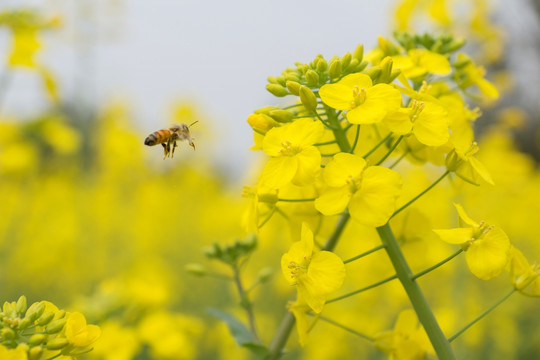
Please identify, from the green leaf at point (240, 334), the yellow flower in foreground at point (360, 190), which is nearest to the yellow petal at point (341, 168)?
the yellow flower in foreground at point (360, 190)

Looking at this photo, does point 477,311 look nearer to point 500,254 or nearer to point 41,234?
point 500,254

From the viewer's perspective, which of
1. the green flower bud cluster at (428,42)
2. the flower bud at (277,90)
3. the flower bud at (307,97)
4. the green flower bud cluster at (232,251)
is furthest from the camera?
the green flower bud cluster at (232,251)

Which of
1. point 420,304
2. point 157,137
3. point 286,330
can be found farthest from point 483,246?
point 157,137

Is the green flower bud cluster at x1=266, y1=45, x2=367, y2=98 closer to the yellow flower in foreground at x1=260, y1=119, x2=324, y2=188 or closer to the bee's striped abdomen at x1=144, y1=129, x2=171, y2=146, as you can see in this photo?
the yellow flower in foreground at x1=260, y1=119, x2=324, y2=188

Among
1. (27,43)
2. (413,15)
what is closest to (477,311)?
(413,15)

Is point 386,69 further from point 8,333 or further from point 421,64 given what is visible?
point 8,333

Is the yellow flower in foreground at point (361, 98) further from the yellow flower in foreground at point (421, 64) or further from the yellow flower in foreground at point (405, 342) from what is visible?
the yellow flower in foreground at point (405, 342)

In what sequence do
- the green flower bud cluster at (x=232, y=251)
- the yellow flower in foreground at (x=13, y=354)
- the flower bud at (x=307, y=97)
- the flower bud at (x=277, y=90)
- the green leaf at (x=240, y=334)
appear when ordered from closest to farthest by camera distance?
the yellow flower in foreground at (x=13, y=354) < the flower bud at (x=307, y=97) < the flower bud at (x=277, y=90) < the green leaf at (x=240, y=334) < the green flower bud cluster at (x=232, y=251)
